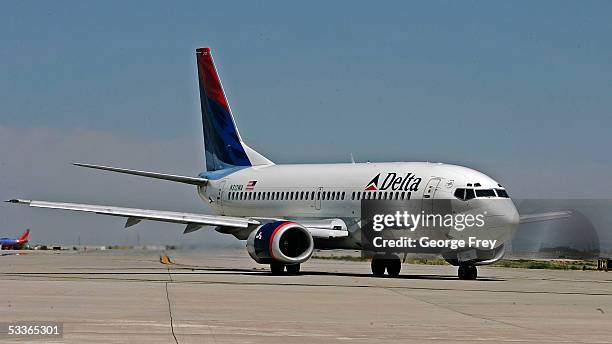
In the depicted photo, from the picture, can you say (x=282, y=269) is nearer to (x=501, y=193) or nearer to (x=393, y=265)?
(x=393, y=265)

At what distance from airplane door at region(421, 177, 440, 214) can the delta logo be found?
18.0 inches

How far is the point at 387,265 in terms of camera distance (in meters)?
39.7

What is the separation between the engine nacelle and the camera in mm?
37094

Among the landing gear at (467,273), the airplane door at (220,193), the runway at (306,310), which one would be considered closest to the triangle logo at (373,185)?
the landing gear at (467,273)

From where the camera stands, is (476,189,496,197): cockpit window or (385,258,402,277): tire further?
(385,258,402,277): tire

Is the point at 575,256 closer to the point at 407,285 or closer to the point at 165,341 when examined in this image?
the point at 407,285

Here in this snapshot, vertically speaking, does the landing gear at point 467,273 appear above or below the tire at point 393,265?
above

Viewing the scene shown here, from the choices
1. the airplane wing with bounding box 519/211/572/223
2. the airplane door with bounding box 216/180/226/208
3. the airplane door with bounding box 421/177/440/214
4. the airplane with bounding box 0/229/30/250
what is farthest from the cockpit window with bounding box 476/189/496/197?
the airplane with bounding box 0/229/30/250

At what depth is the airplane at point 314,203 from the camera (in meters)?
36.3

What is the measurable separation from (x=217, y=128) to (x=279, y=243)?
14423mm

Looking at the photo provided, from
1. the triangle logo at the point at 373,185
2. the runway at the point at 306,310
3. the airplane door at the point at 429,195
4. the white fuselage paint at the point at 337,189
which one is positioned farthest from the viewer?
the triangle logo at the point at 373,185

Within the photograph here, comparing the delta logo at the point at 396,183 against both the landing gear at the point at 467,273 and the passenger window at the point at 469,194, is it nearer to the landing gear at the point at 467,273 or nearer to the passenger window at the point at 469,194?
the passenger window at the point at 469,194

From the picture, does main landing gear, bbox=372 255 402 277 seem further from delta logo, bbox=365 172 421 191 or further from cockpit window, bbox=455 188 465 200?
cockpit window, bbox=455 188 465 200

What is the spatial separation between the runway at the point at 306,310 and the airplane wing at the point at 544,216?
691 centimetres
